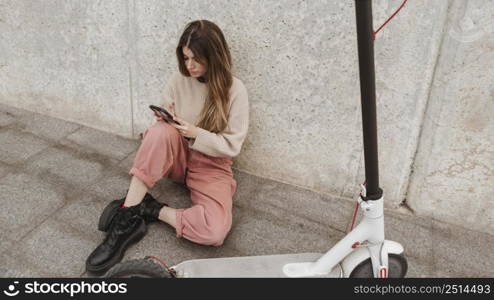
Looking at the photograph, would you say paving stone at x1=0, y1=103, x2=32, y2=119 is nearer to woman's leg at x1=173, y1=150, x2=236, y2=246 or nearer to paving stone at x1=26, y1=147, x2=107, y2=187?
paving stone at x1=26, y1=147, x2=107, y2=187

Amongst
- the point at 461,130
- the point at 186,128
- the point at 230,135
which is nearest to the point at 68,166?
the point at 186,128

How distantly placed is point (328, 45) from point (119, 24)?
1.41 m

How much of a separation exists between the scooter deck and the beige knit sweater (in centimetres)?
57

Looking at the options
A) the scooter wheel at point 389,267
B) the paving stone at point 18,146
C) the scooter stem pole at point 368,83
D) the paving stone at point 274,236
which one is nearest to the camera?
the scooter stem pole at point 368,83

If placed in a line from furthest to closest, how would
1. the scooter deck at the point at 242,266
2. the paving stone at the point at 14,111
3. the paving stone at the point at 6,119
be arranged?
the paving stone at the point at 14,111 → the paving stone at the point at 6,119 → the scooter deck at the point at 242,266

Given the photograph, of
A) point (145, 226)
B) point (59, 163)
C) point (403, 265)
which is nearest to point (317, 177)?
point (403, 265)

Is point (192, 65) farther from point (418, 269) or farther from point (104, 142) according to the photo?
point (418, 269)

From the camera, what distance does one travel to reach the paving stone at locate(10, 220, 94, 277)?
2.01 metres

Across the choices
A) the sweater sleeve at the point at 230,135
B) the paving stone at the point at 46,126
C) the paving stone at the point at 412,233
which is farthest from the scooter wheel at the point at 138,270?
the paving stone at the point at 46,126

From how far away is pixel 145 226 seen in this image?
88.4 inches

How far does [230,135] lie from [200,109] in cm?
25

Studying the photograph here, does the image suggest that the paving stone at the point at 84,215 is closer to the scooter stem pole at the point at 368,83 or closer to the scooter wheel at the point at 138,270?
the scooter wheel at the point at 138,270

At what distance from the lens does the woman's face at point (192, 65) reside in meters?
2.08

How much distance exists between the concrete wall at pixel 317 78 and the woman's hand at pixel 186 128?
55 centimetres
